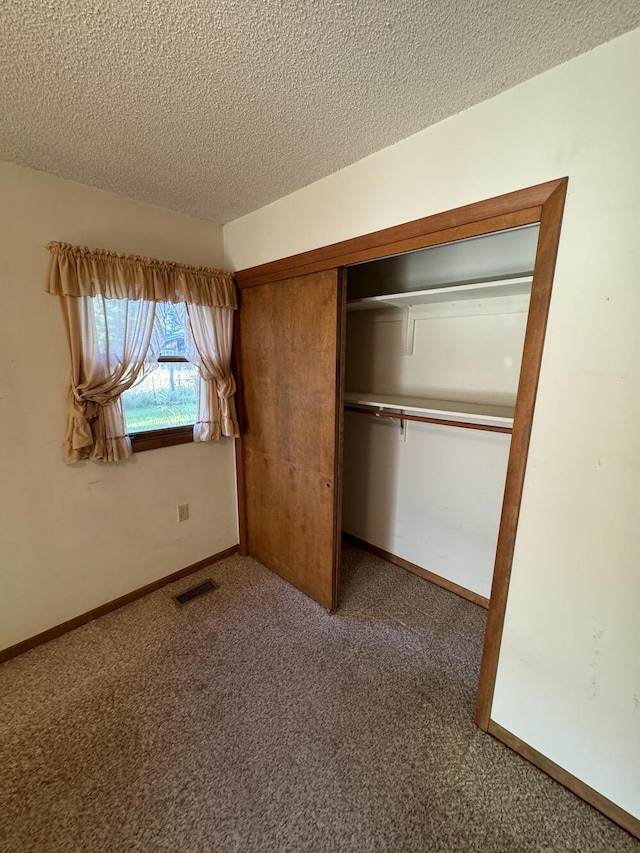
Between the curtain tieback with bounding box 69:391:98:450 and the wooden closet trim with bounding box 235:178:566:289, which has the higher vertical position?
the wooden closet trim with bounding box 235:178:566:289

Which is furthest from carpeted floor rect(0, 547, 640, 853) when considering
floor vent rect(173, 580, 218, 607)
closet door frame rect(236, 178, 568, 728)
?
closet door frame rect(236, 178, 568, 728)

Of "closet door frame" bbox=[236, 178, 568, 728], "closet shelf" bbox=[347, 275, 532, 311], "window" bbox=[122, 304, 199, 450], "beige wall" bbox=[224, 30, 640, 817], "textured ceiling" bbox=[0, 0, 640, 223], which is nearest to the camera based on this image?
"textured ceiling" bbox=[0, 0, 640, 223]

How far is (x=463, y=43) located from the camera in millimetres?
920

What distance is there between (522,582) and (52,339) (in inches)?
93.9

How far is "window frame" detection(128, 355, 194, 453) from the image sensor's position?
2016 mm

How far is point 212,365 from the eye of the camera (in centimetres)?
216

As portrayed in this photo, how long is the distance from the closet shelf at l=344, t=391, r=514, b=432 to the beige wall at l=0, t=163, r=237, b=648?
51.5 inches

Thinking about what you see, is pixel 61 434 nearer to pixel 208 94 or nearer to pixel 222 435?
pixel 222 435

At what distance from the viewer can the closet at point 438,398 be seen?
5.93 feet

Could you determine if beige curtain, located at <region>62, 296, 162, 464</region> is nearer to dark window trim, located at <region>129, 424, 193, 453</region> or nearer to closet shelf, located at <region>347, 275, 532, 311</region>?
dark window trim, located at <region>129, 424, 193, 453</region>

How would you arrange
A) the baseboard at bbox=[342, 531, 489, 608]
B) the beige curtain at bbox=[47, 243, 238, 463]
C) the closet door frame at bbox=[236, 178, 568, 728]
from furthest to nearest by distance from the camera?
the baseboard at bbox=[342, 531, 489, 608]
the beige curtain at bbox=[47, 243, 238, 463]
the closet door frame at bbox=[236, 178, 568, 728]

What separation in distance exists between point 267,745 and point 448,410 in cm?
171

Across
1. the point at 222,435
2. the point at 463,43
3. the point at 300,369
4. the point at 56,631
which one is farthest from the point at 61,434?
the point at 463,43

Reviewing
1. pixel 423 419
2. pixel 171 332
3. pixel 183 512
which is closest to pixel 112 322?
pixel 171 332
